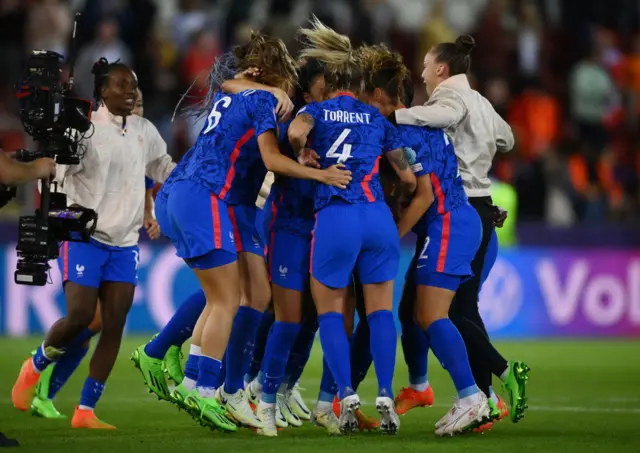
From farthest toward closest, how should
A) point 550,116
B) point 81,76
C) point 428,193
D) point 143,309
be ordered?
1. point 550,116
2. point 81,76
3. point 143,309
4. point 428,193

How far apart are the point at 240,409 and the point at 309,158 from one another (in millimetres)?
1574

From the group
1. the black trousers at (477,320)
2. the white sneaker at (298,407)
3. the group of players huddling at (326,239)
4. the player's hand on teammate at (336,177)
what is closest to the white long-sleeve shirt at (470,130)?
the group of players huddling at (326,239)

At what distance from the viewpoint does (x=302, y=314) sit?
27.3 feet

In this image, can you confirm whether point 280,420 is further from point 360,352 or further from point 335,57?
point 335,57

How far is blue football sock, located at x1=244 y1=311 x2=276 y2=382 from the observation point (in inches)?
360

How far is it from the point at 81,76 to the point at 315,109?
944cm

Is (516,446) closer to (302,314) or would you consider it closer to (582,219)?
(302,314)

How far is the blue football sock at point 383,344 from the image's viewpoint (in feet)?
25.4

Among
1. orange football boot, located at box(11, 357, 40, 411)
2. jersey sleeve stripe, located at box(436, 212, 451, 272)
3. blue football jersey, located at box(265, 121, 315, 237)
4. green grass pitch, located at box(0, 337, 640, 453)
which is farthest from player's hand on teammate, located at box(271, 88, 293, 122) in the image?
orange football boot, located at box(11, 357, 40, 411)

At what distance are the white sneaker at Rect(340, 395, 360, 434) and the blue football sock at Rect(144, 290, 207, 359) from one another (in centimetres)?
163

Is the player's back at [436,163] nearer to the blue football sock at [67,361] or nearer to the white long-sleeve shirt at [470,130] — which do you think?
the white long-sleeve shirt at [470,130]

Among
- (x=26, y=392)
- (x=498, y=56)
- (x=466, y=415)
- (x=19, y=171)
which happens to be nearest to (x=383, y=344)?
(x=466, y=415)

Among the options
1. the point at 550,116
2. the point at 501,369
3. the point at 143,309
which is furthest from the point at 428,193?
the point at 550,116

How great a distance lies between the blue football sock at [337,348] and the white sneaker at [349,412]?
0.05 metres
